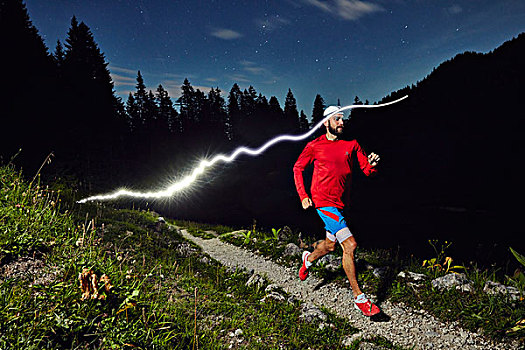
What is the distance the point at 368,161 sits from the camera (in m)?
4.83

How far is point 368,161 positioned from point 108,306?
419cm

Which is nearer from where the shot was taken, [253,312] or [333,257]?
[253,312]

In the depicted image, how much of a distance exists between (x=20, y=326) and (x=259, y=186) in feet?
143

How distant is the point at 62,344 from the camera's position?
3.12 metres

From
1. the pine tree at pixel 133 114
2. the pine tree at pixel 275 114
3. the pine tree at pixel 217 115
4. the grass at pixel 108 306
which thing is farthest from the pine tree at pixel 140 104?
the grass at pixel 108 306

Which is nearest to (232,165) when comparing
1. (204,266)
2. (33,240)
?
(204,266)

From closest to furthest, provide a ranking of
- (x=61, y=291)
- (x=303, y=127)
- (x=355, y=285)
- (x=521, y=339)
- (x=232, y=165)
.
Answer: (x=61, y=291)
(x=521, y=339)
(x=355, y=285)
(x=232, y=165)
(x=303, y=127)

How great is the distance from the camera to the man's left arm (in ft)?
15.5

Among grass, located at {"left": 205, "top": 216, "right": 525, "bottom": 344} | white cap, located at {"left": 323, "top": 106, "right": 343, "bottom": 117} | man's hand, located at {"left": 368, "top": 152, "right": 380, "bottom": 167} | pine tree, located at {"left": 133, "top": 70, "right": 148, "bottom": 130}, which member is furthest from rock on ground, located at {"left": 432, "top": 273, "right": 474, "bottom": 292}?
pine tree, located at {"left": 133, "top": 70, "right": 148, "bottom": 130}

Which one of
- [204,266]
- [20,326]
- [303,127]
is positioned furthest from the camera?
[303,127]

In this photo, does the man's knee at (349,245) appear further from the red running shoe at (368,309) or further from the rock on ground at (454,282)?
the rock on ground at (454,282)

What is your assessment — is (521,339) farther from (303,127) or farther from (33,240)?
(303,127)

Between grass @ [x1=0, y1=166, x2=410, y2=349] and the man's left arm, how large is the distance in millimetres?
2670

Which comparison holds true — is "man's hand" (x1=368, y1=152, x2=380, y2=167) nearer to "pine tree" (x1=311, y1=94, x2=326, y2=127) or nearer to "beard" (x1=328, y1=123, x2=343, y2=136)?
"beard" (x1=328, y1=123, x2=343, y2=136)
